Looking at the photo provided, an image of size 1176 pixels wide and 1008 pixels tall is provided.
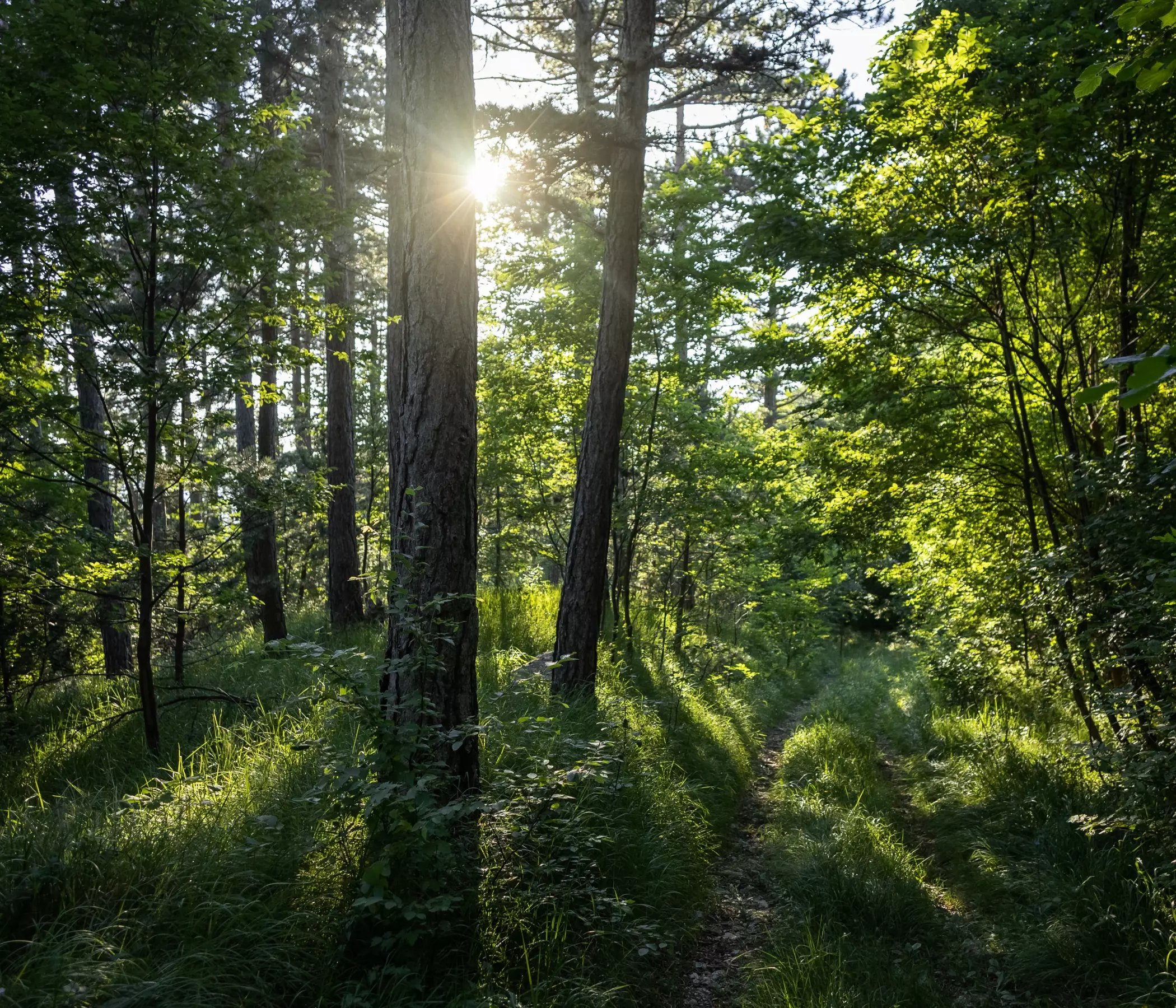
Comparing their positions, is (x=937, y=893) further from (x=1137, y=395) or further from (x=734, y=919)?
(x=1137, y=395)

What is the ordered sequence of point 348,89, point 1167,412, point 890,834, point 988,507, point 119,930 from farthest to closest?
point 348,89
point 988,507
point 1167,412
point 890,834
point 119,930

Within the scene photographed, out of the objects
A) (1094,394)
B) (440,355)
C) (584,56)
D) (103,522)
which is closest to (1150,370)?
(1094,394)

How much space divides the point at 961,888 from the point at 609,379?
537 cm

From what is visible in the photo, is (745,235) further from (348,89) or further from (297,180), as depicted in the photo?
(348,89)

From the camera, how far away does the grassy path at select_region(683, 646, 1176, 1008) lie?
3.63 meters

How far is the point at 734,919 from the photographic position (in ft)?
14.6

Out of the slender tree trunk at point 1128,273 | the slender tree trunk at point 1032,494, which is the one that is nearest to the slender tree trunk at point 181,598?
the slender tree trunk at point 1032,494

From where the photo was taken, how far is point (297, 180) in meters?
5.59

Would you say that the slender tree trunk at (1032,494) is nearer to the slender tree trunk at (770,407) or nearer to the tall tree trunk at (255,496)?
the tall tree trunk at (255,496)

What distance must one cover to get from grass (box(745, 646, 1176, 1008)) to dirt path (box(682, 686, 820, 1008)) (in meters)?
0.15

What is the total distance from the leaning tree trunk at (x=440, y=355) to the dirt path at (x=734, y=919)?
1.74 metres

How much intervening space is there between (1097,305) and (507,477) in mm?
8028

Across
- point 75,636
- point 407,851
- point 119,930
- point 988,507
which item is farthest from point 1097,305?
point 75,636

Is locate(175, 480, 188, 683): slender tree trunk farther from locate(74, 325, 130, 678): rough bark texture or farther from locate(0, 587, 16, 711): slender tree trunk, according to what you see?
locate(0, 587, 16, 711): slender tree trunk
